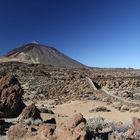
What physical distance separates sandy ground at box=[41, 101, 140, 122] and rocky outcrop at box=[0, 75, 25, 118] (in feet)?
7.03

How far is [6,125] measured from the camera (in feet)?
42.9

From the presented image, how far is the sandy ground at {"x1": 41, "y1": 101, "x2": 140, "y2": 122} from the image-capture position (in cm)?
1856

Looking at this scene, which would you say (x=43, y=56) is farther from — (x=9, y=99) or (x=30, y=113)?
(x=30, y=113)

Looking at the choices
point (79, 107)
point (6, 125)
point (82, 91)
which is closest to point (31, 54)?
point (82, 91)

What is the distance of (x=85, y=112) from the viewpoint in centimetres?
2152

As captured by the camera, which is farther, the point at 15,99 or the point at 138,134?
the point at 15,99

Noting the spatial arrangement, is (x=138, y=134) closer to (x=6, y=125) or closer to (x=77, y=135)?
(x=77, y=135)

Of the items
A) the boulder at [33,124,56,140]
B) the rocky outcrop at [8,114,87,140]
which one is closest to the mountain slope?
the rocky outcrop at [8,114,87,140]

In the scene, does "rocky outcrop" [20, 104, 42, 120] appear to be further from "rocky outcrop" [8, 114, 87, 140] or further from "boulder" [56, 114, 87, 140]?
"boulder" [56, 114, 87, 140]

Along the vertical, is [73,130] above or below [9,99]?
below

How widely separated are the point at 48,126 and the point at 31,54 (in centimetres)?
11383

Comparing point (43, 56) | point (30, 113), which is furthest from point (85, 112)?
point (43, 56)

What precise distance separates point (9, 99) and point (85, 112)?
676 cm

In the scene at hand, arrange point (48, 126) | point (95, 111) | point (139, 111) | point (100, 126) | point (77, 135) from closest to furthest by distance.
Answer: point (77, 135) < point (48, 126) < point (100, 126) < point (139, 111) < point (95, 111)
